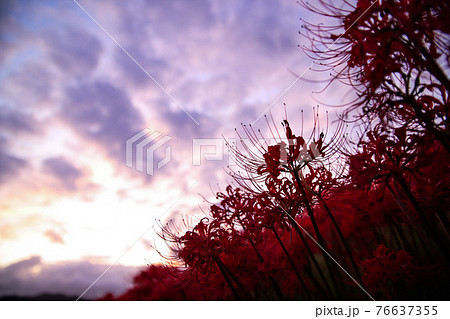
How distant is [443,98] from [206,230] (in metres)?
4.14

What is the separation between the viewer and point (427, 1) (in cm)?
226

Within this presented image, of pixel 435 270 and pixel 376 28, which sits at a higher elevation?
pixel 376 28

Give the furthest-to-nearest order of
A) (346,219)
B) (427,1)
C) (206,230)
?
(346,219) → (206,230) → (427,1)

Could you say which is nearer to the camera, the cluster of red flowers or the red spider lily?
the cluster of red flowers

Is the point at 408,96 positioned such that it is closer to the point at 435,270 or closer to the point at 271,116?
the point at 271,116

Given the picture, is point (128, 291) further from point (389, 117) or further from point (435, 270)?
point (389, 117)

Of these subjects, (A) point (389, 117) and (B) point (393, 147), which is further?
(B) point (393, 147)

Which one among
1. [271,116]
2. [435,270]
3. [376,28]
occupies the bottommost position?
[435,270]

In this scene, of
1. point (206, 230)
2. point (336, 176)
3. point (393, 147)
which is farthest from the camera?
point (206, 230)

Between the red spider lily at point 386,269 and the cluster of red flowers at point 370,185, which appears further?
the red spider lily at point 386,269

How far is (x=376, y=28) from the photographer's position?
2.66 m
